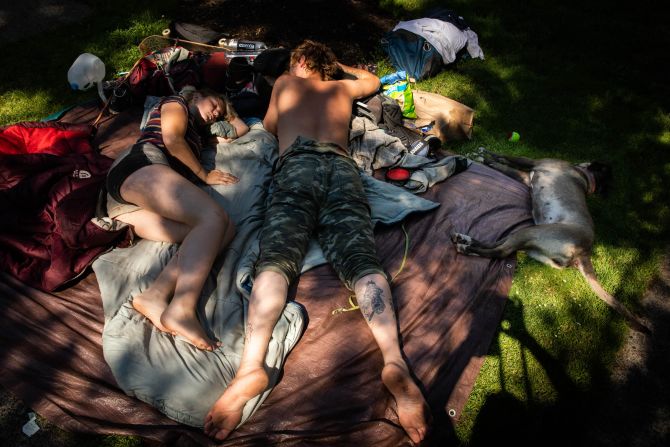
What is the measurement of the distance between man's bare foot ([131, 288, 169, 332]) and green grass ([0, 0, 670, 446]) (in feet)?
2.39

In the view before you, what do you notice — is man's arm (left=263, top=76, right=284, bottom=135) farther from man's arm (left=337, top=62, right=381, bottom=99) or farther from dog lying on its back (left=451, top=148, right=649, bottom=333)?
dog lying on its back (left=451, top=148, right=649, bottom=333)

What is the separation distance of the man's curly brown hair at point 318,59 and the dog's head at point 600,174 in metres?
2.80

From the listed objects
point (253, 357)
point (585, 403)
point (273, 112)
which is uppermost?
point (273, 112)

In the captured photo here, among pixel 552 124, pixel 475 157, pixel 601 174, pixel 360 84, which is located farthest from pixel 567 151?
pixel 360 84

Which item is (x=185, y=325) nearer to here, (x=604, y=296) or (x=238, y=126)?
(x=238, y=126)

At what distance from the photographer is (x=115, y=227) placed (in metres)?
3.52

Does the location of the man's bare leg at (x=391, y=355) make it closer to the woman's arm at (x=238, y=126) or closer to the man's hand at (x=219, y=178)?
the man's hand at (x=219, y=178)

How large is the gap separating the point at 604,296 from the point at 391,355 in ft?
6.28

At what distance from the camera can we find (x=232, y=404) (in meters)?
2.71

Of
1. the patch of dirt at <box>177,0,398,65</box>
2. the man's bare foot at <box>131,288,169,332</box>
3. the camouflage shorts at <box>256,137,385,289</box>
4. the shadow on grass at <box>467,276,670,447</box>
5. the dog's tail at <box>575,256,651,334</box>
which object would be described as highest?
the patch of dirt at <box>177,0,398,65</box>

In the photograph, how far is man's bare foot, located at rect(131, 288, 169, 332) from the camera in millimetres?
3102

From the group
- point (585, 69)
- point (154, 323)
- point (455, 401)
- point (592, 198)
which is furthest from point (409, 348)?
point (585, 69)

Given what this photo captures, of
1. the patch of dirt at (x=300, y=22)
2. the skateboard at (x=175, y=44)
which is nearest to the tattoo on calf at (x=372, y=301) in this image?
the skateboard at (x=175, y=44)

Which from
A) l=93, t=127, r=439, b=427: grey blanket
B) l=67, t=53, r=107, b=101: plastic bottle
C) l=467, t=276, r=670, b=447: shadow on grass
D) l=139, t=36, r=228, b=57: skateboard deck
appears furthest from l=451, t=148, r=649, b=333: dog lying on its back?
l=67, t=53, r=107, b=101: plastic bottle
